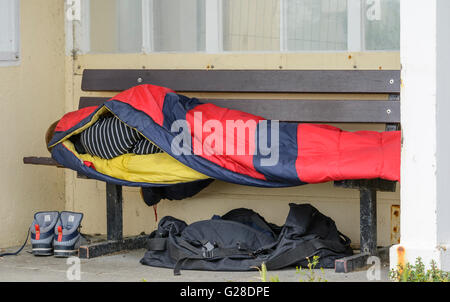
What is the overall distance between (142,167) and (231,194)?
76 cm

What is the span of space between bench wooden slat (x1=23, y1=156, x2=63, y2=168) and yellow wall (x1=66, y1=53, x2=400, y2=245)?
477mm

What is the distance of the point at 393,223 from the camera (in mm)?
4848

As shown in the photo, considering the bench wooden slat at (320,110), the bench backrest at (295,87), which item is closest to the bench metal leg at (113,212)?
the bench backrest at (295,87)

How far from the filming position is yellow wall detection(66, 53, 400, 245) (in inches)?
191

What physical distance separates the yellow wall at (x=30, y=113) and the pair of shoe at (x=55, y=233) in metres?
0.33

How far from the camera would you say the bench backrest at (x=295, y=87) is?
4.66 meters

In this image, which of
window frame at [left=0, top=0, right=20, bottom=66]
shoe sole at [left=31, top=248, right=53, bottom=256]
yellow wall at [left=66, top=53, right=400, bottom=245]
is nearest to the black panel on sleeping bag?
yellow wall at [left=66, top=53, right=400, bottom=245]

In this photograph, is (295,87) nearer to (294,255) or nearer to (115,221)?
(294,255)

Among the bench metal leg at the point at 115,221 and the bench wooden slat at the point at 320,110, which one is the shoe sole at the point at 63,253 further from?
the bench wooden slat at the point at 320,110

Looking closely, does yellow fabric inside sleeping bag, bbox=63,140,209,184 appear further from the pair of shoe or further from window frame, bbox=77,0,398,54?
window frame, bbox=77,0,398,54

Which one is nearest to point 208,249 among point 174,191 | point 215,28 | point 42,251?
point 174,191

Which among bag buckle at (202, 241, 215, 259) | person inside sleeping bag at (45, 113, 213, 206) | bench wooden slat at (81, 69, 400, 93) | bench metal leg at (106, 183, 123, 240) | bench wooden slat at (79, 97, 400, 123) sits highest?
bench wooden slat at (81, 69, 400, 93)
